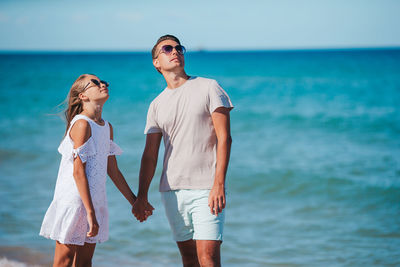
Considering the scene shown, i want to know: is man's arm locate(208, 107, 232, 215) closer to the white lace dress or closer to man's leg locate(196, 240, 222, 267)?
man's leg locate(196, 240, 222, 267)

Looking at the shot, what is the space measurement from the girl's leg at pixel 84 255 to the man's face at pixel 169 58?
1.29 metres

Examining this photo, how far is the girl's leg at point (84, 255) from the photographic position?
3.16m

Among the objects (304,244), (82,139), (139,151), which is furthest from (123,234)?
(139,151)

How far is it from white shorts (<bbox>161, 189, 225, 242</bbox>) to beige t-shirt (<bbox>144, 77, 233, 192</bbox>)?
0.06 meters

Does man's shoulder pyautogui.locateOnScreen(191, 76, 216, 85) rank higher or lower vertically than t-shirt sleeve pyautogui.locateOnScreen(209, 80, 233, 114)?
higher

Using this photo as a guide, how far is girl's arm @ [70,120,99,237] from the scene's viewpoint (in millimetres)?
3043

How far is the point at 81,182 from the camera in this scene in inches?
120

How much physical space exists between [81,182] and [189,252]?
981 mm

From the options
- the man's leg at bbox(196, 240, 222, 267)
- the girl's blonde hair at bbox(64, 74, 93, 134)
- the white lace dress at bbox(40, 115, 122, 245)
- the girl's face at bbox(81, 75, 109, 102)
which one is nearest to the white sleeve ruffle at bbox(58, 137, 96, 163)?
the white lace dress at bbox(40, 115, 122, 245)

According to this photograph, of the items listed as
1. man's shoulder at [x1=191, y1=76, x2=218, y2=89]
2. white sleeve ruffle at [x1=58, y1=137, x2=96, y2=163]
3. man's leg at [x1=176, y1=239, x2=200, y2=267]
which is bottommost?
man's leg at [x1=176, y1=239, x2=200, y2=267]

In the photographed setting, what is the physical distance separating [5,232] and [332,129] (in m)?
11.8

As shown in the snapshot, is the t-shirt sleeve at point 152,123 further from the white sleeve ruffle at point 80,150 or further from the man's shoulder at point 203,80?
the white sleeve ruffle at point 80,150

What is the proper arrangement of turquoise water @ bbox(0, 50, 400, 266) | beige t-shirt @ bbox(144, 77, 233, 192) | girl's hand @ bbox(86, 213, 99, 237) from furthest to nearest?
turquoise water @ bbox(0, 50, 400, 266) < beige t-shirt @ bbox(144, 77, 233, 192) < girl's hand @ bbox(86, 213, 99, 237)

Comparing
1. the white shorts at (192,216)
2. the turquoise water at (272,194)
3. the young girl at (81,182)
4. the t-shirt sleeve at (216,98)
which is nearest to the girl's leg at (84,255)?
the young girl at (81,182)
